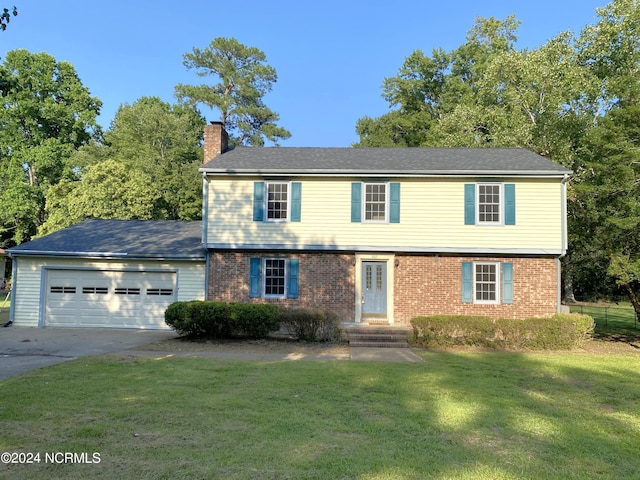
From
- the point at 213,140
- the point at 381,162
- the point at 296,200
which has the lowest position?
the point at 296,200

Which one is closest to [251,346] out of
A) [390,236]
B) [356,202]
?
[390,236]

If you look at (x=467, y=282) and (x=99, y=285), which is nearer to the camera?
(x=467, y=282)

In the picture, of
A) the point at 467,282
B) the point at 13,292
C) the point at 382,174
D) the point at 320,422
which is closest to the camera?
the point at 320,422

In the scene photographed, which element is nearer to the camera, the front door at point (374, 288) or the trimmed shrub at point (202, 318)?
the trimmed shrub at point (202, 318)

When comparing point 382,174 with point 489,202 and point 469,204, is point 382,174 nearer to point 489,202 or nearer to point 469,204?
point 469,204

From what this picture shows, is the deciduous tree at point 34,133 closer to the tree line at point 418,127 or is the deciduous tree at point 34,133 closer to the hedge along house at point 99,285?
the tree line at point 418,127

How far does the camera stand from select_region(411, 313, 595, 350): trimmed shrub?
517 inches

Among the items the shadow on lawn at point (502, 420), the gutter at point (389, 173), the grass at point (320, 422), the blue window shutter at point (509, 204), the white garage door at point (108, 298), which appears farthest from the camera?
the white garage door at point (108, 298)

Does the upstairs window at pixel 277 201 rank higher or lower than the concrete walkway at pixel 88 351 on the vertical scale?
higher

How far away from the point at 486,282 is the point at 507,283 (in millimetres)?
683

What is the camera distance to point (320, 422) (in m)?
5.89

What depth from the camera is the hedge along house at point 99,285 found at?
16750 millimetres

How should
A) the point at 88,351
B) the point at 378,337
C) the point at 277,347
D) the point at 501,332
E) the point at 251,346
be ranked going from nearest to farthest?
the point at 88,351 → the point at 277,347 → the point at 251,346 → the point at 501,332 → the point at 378,337

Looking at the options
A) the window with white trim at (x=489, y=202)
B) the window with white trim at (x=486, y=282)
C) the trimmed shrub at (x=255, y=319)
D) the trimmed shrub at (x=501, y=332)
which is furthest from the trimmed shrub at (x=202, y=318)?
the window with white trim at (x=489, y=202)
